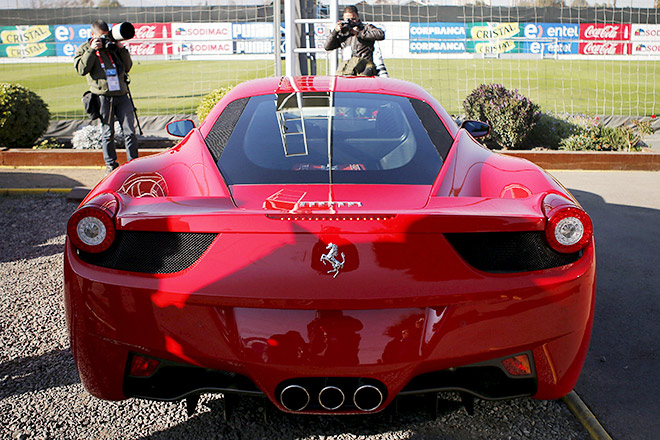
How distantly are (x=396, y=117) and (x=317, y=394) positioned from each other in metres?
1.58

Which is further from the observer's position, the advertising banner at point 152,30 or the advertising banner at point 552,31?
the advertising banner at point 552,31

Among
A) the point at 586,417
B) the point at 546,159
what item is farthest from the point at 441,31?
the point at 586,417

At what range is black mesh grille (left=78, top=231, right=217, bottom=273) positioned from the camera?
76.6 inches

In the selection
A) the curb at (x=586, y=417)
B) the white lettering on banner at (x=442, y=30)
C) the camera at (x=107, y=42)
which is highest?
the white lettering on banner at (x=442, y=30)

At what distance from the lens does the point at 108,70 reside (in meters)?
6.99

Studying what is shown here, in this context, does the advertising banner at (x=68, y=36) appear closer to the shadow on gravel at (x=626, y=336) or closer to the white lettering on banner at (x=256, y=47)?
the white lettering on banner at (x=256, y=47)

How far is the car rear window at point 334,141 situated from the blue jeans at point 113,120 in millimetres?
4684

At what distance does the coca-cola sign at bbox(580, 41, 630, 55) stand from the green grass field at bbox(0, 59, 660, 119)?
0.46 metres

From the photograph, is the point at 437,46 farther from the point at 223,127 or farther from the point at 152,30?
the point at 223,127

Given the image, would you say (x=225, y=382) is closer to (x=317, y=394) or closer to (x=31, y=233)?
(x=317, y=394)

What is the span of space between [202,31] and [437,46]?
9.76 m

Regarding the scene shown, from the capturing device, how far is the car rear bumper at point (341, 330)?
1.86m

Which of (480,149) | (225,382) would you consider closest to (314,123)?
(480,149)

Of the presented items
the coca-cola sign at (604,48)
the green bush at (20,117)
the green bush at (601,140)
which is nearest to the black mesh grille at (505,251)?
the green bush at (601,140)
